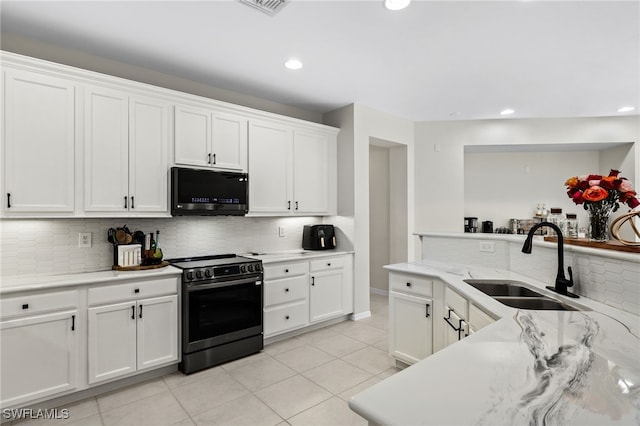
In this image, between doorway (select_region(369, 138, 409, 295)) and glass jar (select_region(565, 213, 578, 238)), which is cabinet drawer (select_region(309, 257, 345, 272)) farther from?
glass jar (select_region(565, 213, 578, 238))

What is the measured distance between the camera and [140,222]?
316cm

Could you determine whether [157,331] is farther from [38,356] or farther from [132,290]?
[38,356]

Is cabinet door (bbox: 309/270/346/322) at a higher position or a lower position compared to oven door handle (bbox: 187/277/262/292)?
lower

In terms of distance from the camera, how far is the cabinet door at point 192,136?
3109 mm

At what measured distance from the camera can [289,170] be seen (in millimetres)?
3975

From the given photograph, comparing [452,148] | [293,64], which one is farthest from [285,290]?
[452,148]

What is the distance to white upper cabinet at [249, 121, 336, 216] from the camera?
369 cm

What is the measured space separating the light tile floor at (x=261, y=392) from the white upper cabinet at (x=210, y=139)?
1931mm

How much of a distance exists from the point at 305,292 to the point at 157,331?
1.58 m

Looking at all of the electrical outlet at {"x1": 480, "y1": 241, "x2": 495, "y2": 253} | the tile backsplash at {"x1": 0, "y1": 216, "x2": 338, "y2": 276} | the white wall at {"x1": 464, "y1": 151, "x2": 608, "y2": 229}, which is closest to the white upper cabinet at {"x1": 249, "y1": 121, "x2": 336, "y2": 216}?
the tile backsplash at {"x1": 0, "y1": 216, "x2": 338, "y2": 276}

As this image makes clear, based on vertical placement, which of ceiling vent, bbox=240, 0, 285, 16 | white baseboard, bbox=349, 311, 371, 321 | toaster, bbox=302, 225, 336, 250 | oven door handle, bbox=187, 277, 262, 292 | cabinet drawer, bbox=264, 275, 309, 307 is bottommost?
white baseboard, bbox=349, 311, 371, 321

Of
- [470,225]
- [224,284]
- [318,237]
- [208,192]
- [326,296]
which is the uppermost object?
[208,192]

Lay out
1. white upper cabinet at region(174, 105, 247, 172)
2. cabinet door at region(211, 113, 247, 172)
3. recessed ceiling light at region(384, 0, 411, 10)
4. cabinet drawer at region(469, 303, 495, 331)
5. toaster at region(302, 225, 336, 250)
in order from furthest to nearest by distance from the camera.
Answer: toaster at region(302, 225, 336, 250) < cabinet door at region(211, 113, 247, 172) < white upper cabinet at region(174, 105, 247, 172) < recessed ceiling light at region(384, 0, 411, 10) < cabinet drawer at region(469, 303, 495, 331)

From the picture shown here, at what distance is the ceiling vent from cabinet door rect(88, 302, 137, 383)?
94.2 inches
